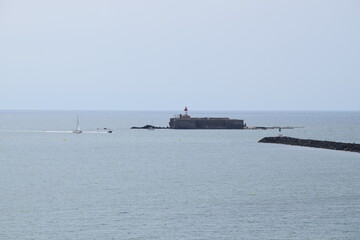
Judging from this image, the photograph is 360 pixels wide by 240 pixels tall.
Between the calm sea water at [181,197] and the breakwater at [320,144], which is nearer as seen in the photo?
the calm sea water at [181,197]

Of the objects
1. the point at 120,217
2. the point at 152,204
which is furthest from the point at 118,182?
the point at 120,217

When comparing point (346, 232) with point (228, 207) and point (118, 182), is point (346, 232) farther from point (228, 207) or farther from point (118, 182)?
point (118, 182)

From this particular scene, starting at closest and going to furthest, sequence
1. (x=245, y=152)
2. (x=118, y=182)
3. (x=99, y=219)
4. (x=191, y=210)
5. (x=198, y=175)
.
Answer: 1. (x=99, y=219)
2. (x=191, y=210)
3. (x=118, y=182)
4. (x=198, y=175)
5. (x=245, y=152)

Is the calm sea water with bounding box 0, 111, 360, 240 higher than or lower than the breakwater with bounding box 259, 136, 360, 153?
lower

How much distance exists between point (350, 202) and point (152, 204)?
45.2 feet

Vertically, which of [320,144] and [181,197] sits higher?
[320,144]

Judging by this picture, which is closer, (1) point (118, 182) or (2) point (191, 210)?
(2) point (191, 210)

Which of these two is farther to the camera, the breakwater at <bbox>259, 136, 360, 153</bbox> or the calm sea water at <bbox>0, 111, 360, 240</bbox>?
the breakwater at <bbox>259, 136, 360, 153</bbox>

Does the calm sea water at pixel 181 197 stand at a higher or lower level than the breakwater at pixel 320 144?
lower

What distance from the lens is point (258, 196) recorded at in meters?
49.3

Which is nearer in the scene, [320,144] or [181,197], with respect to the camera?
[181,197]

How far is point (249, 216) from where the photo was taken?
41.1m

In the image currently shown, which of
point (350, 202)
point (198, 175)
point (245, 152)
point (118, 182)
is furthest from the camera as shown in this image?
point (245, 152)

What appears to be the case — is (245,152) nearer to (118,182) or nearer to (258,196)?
(118,182)
